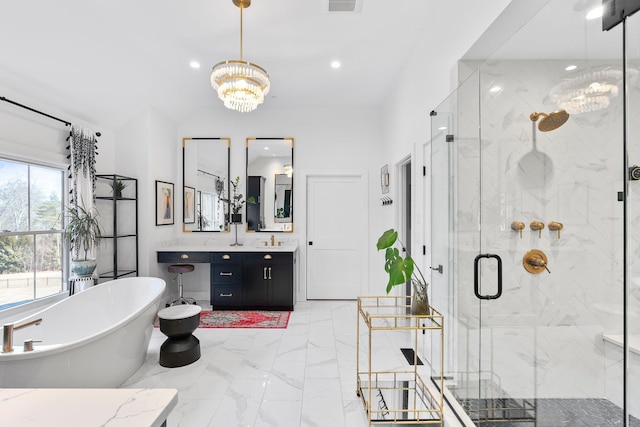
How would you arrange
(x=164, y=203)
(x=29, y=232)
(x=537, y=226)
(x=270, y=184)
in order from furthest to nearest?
(x=270, y=184)
(x=164, y=203)
(x=29, y=232)
(x=537, y=226)

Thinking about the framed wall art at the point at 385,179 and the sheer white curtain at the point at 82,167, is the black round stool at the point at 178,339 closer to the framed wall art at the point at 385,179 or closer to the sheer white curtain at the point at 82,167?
the sheer white curtain at the point at 82,167

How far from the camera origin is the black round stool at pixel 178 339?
9.25 ft

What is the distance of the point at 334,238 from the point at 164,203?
2.49m

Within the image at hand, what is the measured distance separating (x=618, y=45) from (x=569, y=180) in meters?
0.75

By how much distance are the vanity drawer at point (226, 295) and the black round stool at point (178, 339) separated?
4.90 ft

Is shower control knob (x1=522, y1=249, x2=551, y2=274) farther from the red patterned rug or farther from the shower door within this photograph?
the red patterned rug

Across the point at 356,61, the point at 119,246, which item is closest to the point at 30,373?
the point at 119,246

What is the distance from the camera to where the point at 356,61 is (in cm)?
365

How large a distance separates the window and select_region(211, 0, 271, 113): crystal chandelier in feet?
6.72

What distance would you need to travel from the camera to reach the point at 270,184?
5004 mm

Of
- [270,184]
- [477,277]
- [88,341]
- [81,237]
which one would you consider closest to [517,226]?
[477,277]

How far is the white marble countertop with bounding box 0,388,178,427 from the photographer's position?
2.42 feet

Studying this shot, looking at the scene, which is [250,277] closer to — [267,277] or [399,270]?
[267,277]

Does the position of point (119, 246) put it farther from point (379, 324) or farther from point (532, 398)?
point (532, 398)
